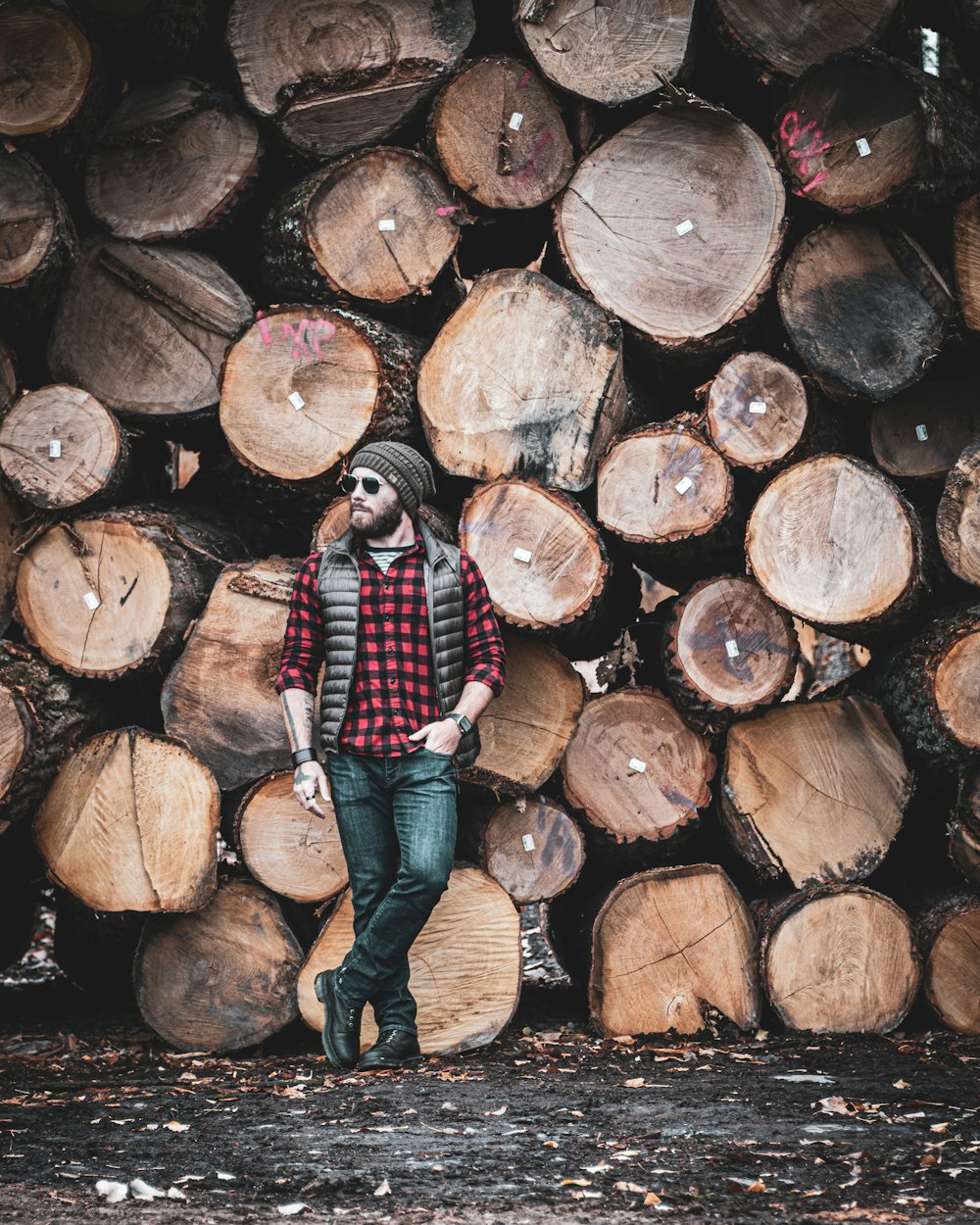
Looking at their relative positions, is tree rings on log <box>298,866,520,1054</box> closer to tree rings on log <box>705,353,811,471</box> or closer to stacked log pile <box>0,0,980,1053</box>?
stacked log pile <box>0,0,980,1053</box>

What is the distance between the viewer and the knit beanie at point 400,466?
396 centimetres

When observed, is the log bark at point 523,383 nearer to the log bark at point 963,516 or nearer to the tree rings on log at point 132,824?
the log bark at point 963,516

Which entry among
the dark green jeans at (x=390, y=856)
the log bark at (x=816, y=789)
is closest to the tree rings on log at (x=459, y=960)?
the dark green jeans at (x=390, y=856)

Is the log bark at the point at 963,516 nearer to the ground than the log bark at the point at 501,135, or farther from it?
nearer to the ground

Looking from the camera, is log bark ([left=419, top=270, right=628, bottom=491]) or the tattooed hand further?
log bark ([left=419, top=270, right=628, bottom=491])

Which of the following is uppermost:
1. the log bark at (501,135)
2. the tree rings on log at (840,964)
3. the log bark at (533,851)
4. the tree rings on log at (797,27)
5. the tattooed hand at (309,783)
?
the tree rings on log at (797,27)

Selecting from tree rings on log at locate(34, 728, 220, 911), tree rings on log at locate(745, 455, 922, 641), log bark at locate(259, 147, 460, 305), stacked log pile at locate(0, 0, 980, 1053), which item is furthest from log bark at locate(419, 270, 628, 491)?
tree rings on log at locate(34, 728, 220, 911)

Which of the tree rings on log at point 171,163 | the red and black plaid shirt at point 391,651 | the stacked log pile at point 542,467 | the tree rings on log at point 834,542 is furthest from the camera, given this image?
the tree rings on log at point 171,163

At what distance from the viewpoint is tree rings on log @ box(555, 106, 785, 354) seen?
4.49 metres

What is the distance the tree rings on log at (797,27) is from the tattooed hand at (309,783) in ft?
9.92

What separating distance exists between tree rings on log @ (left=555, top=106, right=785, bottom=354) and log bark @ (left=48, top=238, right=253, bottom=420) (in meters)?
1.38

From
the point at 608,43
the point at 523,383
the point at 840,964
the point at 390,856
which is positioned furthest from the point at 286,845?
the point at 608,43

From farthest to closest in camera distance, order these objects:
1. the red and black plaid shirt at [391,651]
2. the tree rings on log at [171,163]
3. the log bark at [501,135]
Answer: the tree rings on log at [171,163], the log bark at [501,135], the red and black plaid shirt at [391,651]

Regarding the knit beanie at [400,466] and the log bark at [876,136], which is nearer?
the knit beanie at [400,466]
